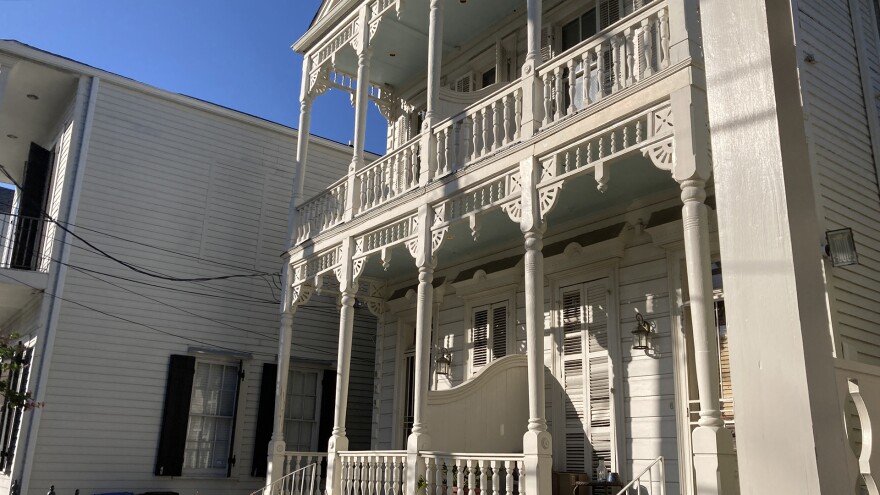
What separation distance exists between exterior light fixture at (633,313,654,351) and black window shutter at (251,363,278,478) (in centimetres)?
790

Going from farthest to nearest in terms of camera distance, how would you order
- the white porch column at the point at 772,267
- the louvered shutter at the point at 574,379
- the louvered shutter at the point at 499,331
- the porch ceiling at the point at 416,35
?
the porch ceiling at the point at 416,35
the louvered shutter at the point at 499,331
the louvered shutter at the point at 574,379
the white porch column at the point at 772,267

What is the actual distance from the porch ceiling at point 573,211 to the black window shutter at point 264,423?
142 inches

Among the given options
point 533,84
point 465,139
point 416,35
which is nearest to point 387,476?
point 465,139

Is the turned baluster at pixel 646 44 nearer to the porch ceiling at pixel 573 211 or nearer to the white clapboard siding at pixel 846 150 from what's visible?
the porch ceiling at pixel 573 211

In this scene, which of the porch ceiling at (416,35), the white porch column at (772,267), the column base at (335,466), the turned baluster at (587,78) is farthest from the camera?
the porch ceiling at (416,35)

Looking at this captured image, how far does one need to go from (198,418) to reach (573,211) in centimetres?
824

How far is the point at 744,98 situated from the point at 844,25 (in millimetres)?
8614

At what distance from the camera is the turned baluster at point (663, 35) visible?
674cm

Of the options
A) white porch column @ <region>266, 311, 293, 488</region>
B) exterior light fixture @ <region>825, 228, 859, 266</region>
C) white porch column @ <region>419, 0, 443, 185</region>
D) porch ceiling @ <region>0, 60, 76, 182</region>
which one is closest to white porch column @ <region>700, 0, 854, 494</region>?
exterior light fixture @ <region>825, 228, 859, 266</region>

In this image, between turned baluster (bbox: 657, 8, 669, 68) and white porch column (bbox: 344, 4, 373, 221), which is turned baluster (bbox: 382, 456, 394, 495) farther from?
turned baluster (bbox: 657, 8, 669, 68)

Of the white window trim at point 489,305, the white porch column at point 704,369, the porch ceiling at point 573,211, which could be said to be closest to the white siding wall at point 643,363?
the porch ceiling at point 573,211

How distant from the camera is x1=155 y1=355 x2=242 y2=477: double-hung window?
43.5 feet

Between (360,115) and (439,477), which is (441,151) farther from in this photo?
(439,477)

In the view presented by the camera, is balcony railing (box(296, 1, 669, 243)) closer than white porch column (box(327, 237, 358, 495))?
Yes
